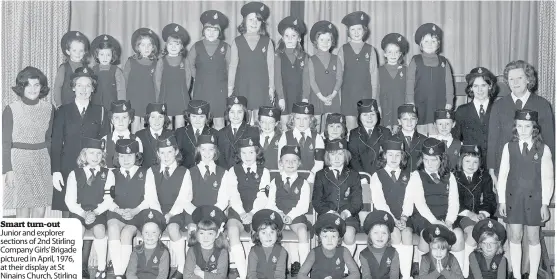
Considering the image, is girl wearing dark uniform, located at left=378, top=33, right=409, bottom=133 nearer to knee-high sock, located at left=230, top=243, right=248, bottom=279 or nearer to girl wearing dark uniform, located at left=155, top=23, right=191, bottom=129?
girl wearing dark uniform, located at left=155, top=23, right=191, bottom=129

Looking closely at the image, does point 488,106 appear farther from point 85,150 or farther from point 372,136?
point 85,150

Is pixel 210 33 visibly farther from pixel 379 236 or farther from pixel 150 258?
pixel 379 236

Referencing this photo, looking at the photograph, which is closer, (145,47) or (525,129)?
(525,129)

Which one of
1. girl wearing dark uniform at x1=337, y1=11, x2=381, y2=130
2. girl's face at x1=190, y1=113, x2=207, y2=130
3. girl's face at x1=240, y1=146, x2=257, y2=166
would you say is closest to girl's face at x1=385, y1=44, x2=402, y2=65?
girl wearing dark uniform at x1=337, y1=11, x2=381, y2=130

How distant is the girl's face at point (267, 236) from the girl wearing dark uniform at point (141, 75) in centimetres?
193

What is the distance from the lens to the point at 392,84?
22.6 ft

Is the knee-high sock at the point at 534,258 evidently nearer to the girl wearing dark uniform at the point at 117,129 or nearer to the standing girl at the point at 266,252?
the standing girl at the point at 266,252

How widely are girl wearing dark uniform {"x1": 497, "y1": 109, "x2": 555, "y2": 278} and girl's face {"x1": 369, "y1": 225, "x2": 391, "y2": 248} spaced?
0.96m

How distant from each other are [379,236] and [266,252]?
0.87 metres

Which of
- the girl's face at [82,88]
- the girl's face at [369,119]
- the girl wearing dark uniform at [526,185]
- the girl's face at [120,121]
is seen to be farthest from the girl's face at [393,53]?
the girl's face at [82,88]

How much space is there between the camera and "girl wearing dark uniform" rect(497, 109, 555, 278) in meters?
5.68

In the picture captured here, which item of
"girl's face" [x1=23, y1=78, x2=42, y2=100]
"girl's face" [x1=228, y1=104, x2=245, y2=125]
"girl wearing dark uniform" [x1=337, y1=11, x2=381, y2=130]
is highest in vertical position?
"girl wearing dark uniform" [x1=337, y1=11, x2=381, y2=130]

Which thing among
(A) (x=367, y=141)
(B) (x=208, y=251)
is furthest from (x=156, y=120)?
(A) (x=367, y=141)

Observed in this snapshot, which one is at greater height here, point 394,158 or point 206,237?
point 394,158
